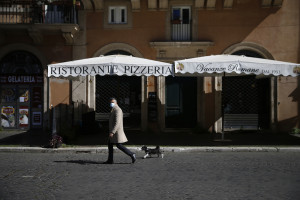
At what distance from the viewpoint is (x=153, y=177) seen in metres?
7.42

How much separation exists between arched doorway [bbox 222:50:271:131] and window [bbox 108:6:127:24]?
16.4 feet

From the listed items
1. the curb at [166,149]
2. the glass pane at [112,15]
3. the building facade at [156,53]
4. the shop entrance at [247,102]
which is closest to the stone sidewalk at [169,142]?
the curb at [166,149]

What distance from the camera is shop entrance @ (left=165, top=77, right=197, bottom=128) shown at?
16.4 metres

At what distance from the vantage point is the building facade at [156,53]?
15977 mm

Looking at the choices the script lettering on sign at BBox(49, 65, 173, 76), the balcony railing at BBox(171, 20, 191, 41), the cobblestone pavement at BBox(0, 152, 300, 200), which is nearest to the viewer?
the cobblestone pavement at BBox(0, 152, 300, 200)

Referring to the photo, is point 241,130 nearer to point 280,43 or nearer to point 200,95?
point 200,95

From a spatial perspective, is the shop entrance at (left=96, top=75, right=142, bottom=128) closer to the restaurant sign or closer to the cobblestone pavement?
the restaurant sign

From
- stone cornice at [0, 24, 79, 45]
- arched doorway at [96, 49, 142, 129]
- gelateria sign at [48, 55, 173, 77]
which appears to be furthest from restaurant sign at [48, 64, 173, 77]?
arched doorway at [96, 49, 142, 129]

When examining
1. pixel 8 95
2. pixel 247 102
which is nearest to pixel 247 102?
pixel 247 102

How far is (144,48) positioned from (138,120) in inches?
117

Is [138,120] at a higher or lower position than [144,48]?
lower

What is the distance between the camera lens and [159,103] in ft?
53.1

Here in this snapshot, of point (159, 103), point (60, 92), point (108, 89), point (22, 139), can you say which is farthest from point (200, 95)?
point (22, 139)

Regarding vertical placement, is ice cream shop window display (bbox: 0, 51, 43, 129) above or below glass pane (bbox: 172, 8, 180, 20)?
below
